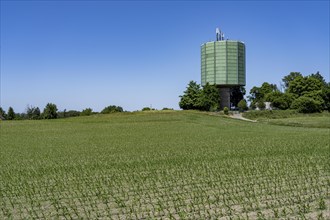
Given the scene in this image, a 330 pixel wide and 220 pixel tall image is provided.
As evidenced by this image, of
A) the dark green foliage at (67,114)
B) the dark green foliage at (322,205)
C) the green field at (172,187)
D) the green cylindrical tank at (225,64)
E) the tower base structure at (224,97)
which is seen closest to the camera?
the dark green foliage at (322,205)

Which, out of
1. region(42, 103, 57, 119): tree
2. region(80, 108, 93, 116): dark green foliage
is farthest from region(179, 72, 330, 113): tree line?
region(42, 103, 57, 119): tree

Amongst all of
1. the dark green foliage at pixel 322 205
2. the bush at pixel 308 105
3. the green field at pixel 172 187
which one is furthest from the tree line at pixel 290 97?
the dark green foliage at pixel 322 205

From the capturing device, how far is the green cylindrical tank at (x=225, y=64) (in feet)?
264

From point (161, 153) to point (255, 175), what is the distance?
22.0ft

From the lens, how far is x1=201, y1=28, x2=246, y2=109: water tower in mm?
80438

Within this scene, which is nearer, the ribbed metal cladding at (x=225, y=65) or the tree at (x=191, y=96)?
the tree at (x=191, y=96)

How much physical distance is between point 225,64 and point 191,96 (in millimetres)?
14114

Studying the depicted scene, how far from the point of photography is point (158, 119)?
155ft

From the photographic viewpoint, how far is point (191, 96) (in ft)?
236

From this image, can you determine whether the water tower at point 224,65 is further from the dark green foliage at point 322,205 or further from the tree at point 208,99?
the dark green foliage at point 322,205

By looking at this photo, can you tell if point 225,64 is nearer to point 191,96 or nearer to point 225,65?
point 225,65

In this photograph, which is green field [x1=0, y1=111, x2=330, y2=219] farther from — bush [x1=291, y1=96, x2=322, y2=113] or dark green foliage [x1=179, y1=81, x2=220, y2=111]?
dark green foliage [x1=179, y1=81, x2=220, y2=111]

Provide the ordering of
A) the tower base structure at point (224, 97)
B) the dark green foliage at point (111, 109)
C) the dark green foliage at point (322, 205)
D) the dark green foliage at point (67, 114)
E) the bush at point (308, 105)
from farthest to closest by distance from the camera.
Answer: the tower base structure at point (224, 97) < the dark green foliage at point (67, 114) < the dark green foliage at point (111, 109) < the bush at point (308, 105) < the dark green foliage at point (322, 205)

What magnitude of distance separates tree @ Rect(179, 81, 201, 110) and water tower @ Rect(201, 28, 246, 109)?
9.61 m
